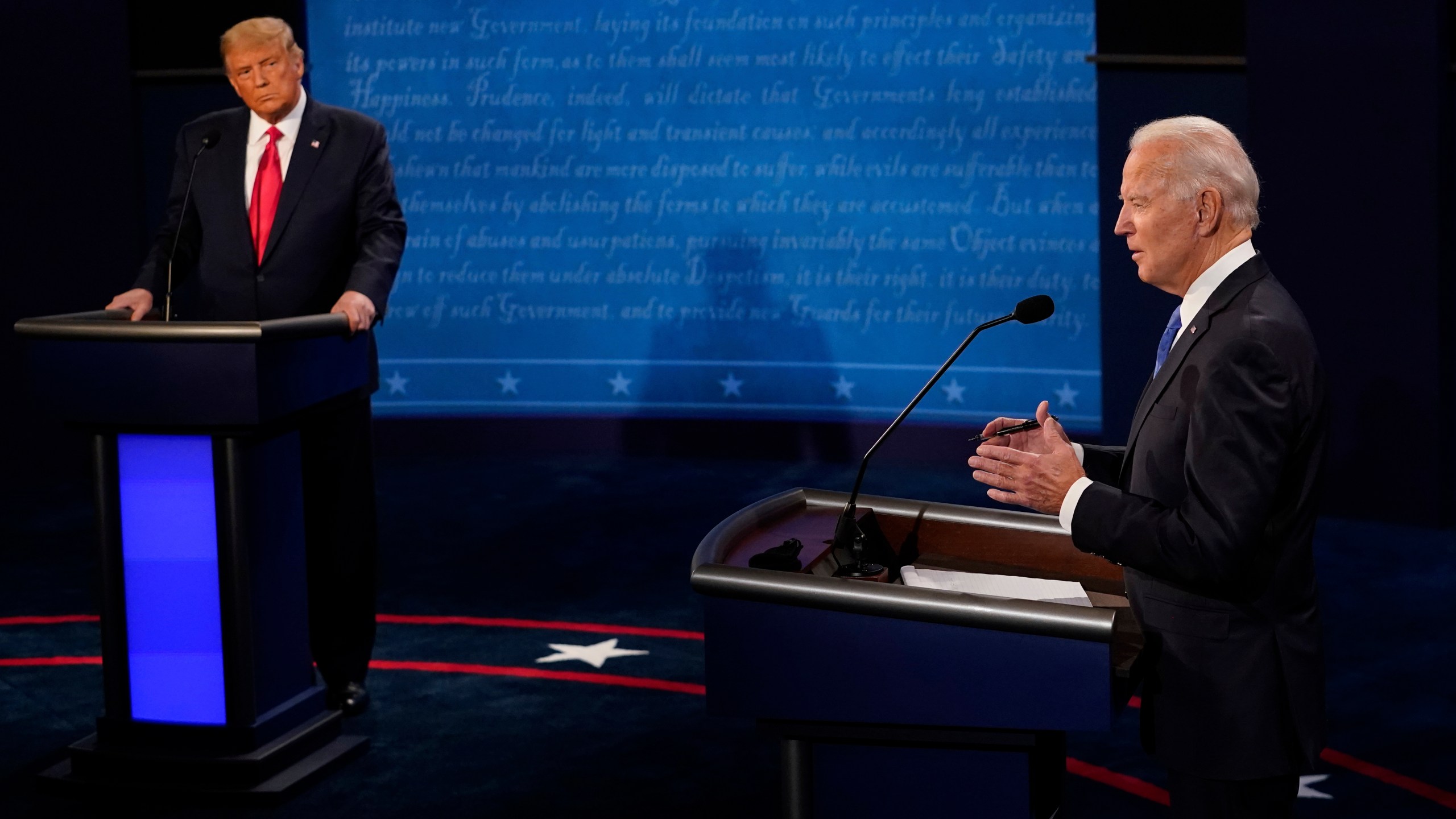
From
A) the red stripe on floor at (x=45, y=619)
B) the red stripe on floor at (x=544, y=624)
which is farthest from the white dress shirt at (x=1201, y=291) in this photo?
the red stripe on floor at (x=45, y=619)

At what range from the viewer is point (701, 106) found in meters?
7.49

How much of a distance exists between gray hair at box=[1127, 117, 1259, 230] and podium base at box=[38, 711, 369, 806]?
2.44 m

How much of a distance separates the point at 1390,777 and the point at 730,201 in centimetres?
451

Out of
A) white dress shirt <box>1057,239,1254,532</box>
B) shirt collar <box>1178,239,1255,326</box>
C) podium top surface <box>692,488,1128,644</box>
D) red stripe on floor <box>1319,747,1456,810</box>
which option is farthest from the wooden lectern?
red stripe on floor <box>1319,747,1456,810</box>

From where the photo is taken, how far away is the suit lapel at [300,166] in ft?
12.7

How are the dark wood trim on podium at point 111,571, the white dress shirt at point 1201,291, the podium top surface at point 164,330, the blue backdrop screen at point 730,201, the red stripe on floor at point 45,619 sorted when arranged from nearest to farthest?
the white dress shirt at point 1201,291
the podium top surface at point 164,330
the dark wood trim on podium at point 111,571
the red stripe on floor at point 45,619
the blue backdrop screen at point 730,201

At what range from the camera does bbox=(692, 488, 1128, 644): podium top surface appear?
6.58 ft

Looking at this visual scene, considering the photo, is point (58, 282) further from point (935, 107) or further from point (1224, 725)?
point (1224, 725)

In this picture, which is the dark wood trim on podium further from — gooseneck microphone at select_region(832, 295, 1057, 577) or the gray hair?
the gray hair

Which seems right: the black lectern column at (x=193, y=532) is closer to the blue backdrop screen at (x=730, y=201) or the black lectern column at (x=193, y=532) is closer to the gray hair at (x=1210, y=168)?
the gray hair at (x=1210, y=168)

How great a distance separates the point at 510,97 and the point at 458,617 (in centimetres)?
331

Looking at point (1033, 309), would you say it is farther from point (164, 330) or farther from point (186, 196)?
point (186, 196)

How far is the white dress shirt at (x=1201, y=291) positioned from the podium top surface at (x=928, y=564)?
0.13 metres

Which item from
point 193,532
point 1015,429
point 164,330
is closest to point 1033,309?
point 1015,429
